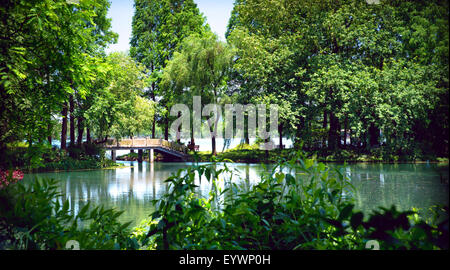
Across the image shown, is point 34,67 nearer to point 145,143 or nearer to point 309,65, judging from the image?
point 309,65

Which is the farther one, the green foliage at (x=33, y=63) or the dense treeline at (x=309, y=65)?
→ the dense treeline at (x=309, y=65)

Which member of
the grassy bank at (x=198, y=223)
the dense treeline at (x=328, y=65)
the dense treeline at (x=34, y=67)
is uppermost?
the dense treeline at (x=328, y=65)

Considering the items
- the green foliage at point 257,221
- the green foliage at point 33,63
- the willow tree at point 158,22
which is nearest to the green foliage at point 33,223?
the green foliage at point 257,221

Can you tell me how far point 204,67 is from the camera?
21062mm

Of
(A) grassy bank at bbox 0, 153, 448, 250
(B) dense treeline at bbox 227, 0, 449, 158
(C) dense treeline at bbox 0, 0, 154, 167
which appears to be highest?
(B) dense treeline at bbox 227, 0, 449, 158

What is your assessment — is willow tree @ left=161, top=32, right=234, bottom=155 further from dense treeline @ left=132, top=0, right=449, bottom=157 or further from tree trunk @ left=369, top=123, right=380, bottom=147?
tree trunk @ left=369, top=123, right=380, bottom=147

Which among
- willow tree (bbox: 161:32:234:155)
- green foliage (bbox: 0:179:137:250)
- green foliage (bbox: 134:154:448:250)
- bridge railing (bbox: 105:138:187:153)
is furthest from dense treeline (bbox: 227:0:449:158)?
green foliage (bbox: 0:179:137:250)

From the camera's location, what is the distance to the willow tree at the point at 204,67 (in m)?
20.8

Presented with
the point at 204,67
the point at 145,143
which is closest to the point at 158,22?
the point at 204,67

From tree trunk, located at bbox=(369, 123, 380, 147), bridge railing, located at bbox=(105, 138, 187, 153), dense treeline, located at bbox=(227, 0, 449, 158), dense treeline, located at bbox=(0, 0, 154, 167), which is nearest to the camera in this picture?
dense treeline, located at bbox=(0, 0, 154, 167)

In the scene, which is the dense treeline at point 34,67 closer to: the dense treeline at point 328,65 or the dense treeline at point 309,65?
the dense treeline at point 309,65

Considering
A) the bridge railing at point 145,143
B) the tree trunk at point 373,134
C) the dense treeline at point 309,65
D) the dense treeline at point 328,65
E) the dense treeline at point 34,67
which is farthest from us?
the bridge railing at point 145,143

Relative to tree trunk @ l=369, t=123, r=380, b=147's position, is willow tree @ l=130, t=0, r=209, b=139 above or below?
above

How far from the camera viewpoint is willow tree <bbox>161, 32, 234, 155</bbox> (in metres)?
20.8
